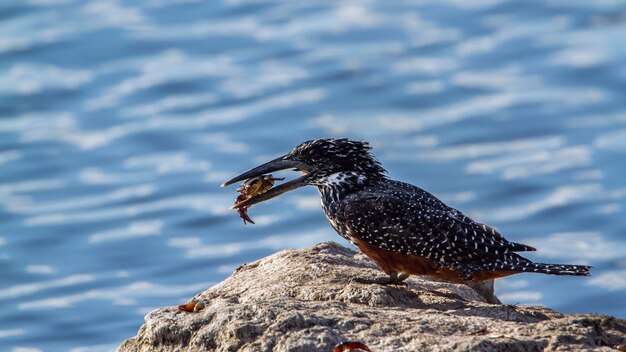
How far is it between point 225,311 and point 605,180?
7.60 m

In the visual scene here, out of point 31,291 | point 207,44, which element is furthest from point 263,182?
point 207,44

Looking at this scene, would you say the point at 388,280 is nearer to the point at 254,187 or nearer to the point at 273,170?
the point at 273,170

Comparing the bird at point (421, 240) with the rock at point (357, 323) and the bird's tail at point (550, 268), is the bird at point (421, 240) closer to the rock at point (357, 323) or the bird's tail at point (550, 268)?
the bird's tail at point (550, 268)

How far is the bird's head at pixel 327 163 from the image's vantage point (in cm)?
866

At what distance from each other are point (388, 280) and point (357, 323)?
1413 millimetres

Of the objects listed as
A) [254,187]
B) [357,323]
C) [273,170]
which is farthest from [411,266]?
[357,323]

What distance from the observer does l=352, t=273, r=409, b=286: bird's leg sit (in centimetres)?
788

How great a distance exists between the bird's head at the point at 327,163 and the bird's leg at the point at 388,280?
776 millimetres

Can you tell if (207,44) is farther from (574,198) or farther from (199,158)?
(574,198)

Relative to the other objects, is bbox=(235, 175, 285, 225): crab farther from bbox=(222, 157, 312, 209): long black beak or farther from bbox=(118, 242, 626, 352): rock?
bbox=(118, 242, 626, 352): rock

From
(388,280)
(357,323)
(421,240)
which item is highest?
(421,240)

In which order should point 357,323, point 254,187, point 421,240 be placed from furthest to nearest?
1. point 254,187
2. point 421,240
3. point 357,323

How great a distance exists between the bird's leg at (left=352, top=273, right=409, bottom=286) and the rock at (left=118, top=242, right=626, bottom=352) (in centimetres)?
9

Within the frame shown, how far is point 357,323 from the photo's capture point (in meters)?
6.67
